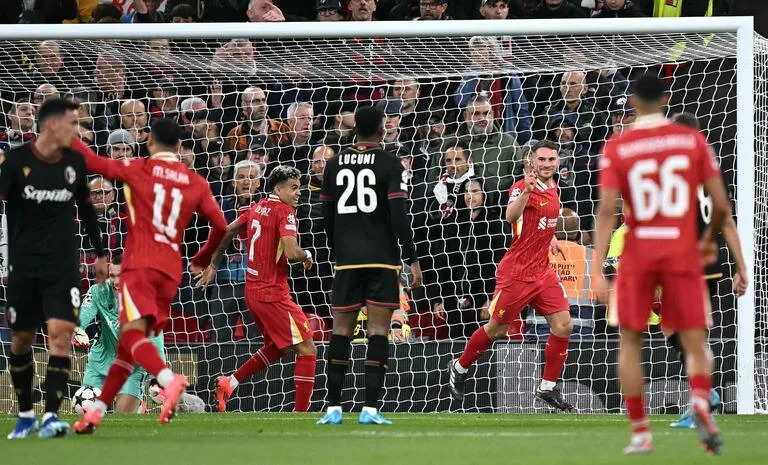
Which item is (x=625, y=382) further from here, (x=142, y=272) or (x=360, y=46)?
(x=360, y=46)

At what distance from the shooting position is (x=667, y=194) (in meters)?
7.23

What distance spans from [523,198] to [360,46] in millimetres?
2611

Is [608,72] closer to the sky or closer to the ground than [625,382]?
closer to the sky

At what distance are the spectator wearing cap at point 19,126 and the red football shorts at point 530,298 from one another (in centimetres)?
510

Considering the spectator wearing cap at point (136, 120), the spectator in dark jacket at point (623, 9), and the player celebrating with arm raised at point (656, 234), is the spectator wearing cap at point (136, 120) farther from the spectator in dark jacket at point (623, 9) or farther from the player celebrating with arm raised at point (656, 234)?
the player celebrating with arm raised at point (656, 234)

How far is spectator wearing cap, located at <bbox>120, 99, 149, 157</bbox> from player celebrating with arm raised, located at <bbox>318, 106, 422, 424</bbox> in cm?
453

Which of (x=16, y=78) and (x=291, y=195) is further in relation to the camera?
(x=16, y=78)

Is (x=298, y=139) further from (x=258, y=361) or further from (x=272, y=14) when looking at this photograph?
(x=258, y=361)

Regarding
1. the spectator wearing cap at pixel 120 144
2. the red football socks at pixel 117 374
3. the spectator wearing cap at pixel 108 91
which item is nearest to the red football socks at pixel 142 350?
the red football socks at pixel 117 374

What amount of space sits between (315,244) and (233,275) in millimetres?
1073

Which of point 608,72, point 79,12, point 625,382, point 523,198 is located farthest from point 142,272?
point 79,12

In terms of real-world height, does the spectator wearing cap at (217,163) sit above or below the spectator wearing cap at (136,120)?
below

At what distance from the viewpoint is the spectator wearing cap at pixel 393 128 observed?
14.1 m

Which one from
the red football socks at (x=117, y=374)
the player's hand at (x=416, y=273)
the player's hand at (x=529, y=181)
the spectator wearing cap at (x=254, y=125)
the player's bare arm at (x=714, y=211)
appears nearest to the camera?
the player's bare arm at (x=714, y=211)
